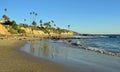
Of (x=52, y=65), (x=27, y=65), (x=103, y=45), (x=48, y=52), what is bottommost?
(x=103, y=45)

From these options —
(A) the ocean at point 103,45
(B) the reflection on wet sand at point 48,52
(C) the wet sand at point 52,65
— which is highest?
(C) the wet sand at point 52,65

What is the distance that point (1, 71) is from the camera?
512 inches

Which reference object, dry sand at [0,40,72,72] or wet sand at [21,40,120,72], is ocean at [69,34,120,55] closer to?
wet sand at [21,40,120,72]

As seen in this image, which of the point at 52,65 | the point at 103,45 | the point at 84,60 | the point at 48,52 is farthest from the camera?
the point at 103,45

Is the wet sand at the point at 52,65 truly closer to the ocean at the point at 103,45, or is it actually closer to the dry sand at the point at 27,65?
the dry sand at the point at 27,65

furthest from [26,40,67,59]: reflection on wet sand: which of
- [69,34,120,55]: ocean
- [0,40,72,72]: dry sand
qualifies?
[69,34,120,55]: ocean

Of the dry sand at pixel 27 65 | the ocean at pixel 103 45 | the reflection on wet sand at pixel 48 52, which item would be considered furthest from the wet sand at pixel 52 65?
the ocean at pixel 103 45

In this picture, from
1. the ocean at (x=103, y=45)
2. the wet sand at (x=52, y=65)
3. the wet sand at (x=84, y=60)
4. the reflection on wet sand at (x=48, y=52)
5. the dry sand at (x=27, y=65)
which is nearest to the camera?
the dry sand at (x=27, y=65)

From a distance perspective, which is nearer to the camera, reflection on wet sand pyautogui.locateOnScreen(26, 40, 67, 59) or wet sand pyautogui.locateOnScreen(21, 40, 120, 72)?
wet sand pyautogui.locateOnScreen(21, 40, 120, 72)

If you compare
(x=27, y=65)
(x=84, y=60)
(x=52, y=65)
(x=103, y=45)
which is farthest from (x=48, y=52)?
(x=103, y=45)

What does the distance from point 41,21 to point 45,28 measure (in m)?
6.84

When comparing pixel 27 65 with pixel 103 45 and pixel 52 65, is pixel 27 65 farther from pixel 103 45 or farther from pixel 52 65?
pixel 103 45

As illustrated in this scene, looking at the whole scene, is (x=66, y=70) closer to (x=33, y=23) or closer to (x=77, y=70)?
(x=77, y=70)

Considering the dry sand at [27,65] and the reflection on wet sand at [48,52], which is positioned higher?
the dry sand at [27,65]
